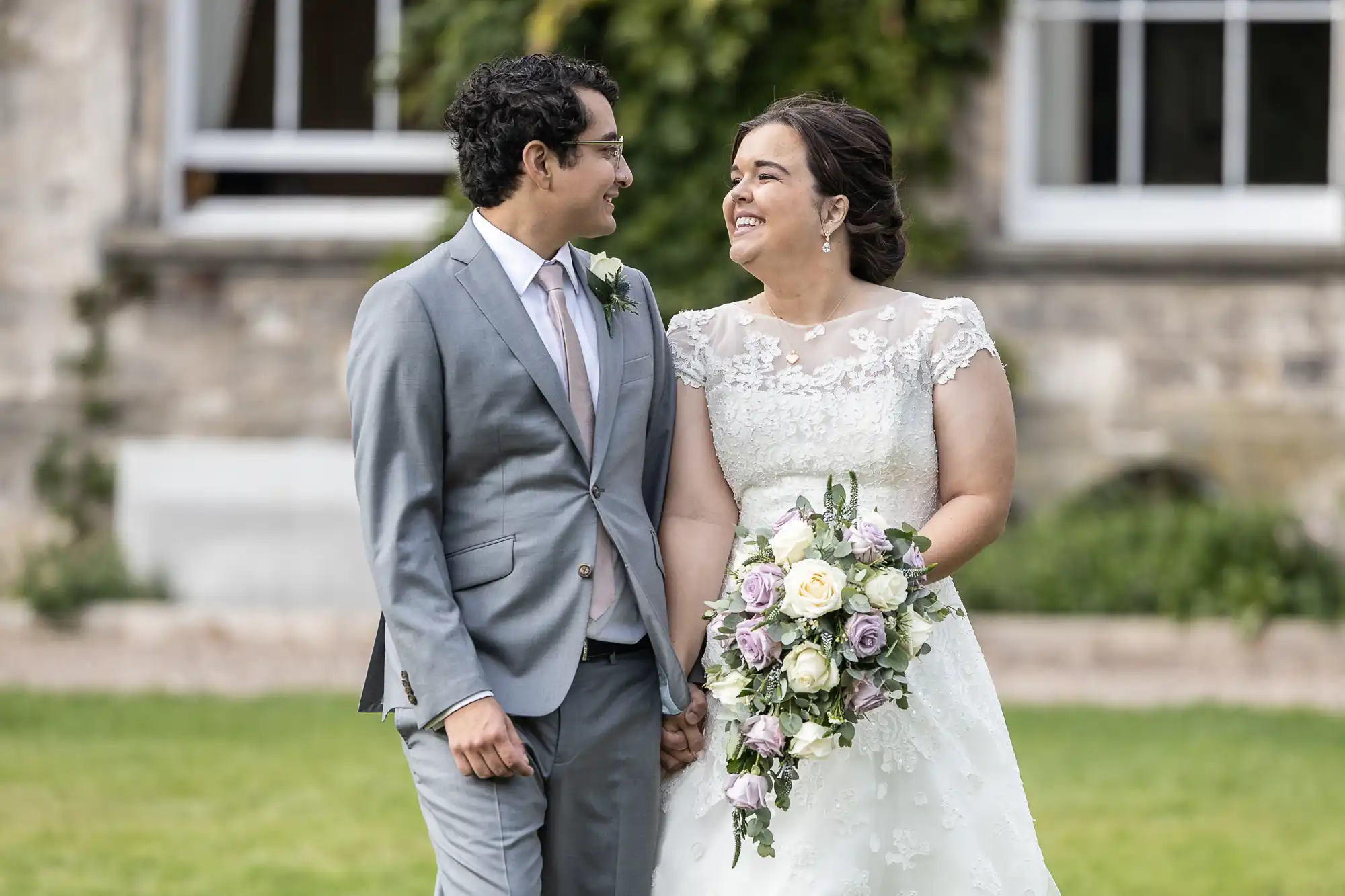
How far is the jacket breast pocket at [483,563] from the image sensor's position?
3195 mm

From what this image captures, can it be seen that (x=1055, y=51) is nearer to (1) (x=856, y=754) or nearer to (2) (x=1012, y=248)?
(2) (x=1012, y=248)

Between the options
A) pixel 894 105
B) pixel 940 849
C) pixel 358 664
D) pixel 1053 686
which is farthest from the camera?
pixel 894 105

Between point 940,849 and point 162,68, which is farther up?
point 162,68

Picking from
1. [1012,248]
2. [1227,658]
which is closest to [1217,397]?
[1012,248]

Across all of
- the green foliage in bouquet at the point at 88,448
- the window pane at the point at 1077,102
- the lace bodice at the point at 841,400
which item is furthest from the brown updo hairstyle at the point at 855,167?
the green foliage in bouquet at the point at 88,448

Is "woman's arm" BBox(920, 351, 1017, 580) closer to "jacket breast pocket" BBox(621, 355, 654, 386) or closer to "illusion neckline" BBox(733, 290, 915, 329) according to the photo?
"illusion neckline" BBox(733, 290, 915, 329)

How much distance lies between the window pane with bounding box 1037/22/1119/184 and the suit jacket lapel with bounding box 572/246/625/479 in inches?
303

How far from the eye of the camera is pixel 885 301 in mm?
3584

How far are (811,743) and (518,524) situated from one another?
2.06 feet

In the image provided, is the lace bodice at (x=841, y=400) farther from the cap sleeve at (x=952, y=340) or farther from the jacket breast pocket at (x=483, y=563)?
the jacket breast pocket at (x=483, y=563)

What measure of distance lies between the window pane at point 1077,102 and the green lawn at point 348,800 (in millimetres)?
3913

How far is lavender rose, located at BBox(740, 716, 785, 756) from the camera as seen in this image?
10.3 feet

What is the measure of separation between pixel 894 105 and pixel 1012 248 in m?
1.02

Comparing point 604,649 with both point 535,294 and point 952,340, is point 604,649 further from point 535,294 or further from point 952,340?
point 952,340
